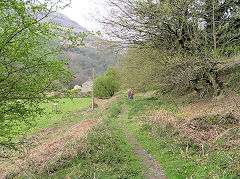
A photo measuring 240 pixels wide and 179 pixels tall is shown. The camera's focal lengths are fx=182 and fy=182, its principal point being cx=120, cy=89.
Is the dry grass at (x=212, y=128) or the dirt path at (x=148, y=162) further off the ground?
the dry grass at (x=212, y=128)

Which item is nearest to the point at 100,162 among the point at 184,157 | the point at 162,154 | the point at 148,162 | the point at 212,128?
the point at 148,162

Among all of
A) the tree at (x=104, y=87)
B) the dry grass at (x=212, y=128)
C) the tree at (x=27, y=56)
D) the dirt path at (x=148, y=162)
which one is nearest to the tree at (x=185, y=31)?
the dry grass at (x=212, y=128)

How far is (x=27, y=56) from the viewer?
6.05 meters

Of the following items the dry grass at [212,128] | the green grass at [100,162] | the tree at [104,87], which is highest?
the tree at [104,87]

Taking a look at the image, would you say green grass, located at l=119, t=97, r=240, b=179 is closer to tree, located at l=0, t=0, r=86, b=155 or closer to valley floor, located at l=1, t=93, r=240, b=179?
valley floor, located at l=1, t=93, r=240, b=179

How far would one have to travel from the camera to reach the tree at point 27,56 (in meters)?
5.59

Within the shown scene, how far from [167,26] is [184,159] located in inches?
428

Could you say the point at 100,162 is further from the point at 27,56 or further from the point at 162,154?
the point at 27,56

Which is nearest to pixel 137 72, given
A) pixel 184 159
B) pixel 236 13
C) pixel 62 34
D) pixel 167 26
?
→ pixel 167 26

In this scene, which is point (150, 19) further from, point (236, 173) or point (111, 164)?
point (236, 173)

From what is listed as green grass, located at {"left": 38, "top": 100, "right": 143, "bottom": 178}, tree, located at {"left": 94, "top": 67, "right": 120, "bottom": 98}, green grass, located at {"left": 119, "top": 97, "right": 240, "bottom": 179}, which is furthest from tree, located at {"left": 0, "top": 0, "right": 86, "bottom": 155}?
tree, located at {"left": 94, "top": 67, "right": 120, "bottom": 98}

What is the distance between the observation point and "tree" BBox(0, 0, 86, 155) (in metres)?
5.59

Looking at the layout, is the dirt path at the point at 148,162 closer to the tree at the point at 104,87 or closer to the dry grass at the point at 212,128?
the dry grass at the point at 212,128

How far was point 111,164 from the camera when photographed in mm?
5977
